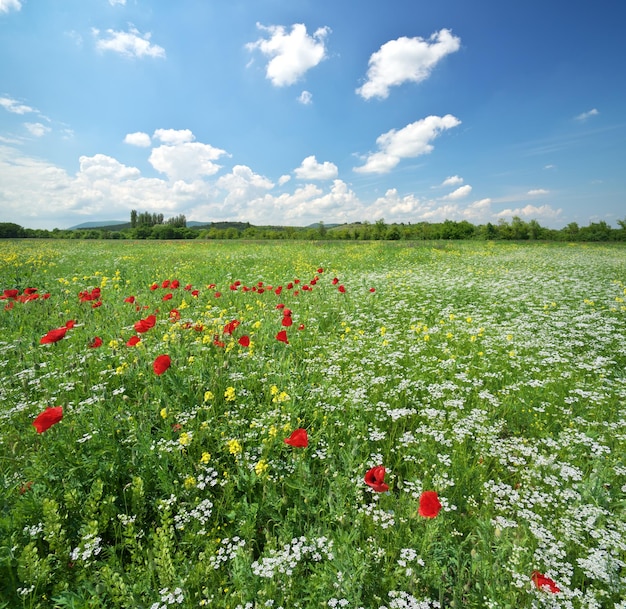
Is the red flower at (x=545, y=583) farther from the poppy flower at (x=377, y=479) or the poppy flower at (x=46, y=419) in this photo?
the poppy flower at (x=46, y=419)

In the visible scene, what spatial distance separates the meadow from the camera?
69.0 inches

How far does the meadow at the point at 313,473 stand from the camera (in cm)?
175

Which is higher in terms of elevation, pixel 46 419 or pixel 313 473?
pixel 46 419

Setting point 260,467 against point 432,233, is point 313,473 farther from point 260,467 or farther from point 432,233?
point 432,233

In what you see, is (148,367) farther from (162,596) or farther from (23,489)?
(162,596)

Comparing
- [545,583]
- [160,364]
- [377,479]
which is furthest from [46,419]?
[545,583]

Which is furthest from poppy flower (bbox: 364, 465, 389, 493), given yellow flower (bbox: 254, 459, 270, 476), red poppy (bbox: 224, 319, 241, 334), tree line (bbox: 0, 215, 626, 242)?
tree line (bbox: 0, 215, 626, 242)

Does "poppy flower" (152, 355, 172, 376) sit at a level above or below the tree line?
below

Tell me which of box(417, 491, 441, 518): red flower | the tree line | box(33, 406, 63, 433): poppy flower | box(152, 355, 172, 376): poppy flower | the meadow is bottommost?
the meadow

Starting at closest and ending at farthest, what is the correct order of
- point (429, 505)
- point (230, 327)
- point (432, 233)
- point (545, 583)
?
point (545, 583)
point (429, 505)
point (230, 327)
point (432, 233)

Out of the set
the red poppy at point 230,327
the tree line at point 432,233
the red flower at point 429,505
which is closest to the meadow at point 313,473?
the red flower at point 429,505

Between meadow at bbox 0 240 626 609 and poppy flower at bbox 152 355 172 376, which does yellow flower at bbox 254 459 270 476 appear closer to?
meadow at bbox 0 240 626 609

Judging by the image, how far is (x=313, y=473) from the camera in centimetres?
266

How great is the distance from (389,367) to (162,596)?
10.7 ft
